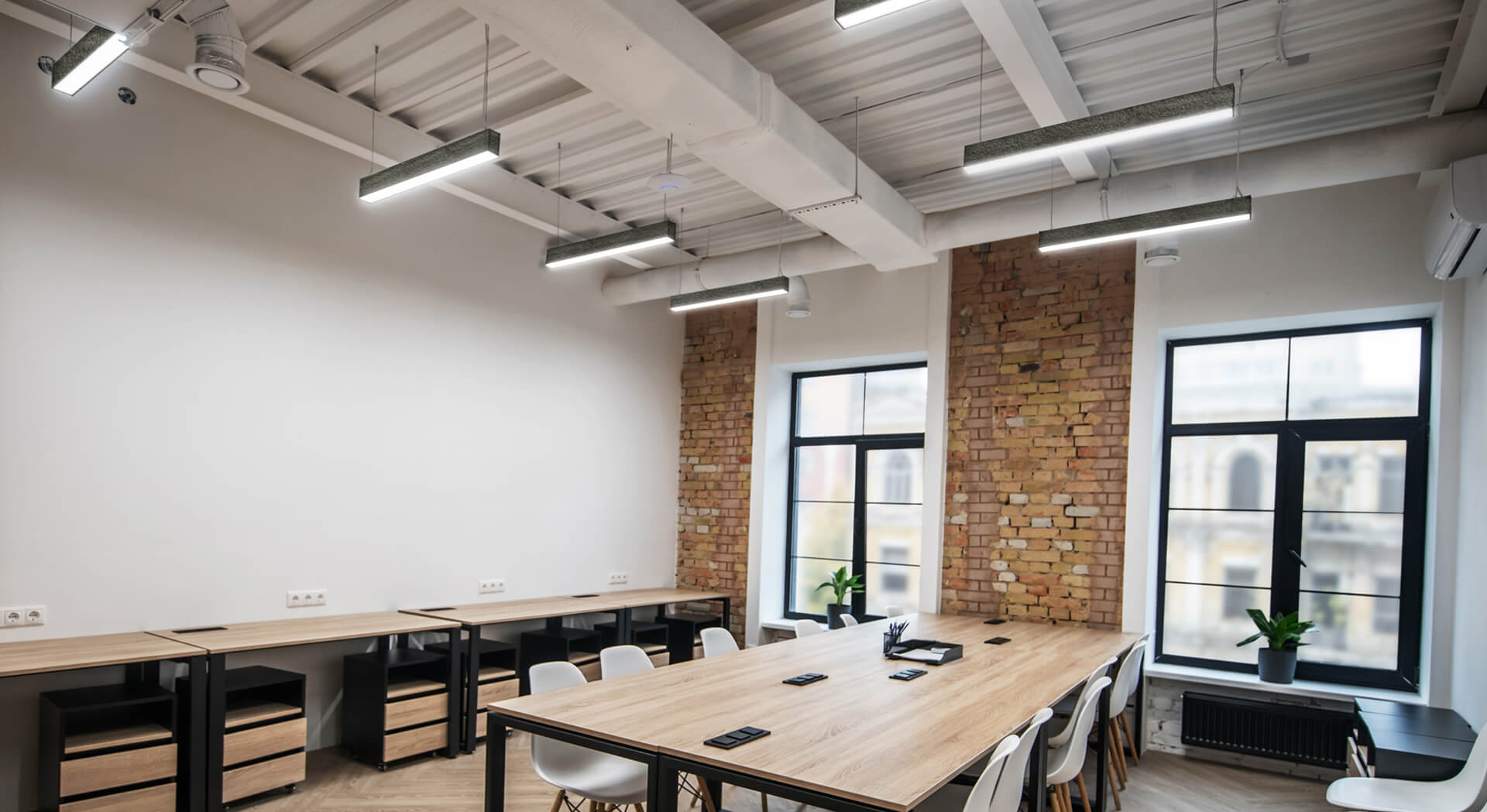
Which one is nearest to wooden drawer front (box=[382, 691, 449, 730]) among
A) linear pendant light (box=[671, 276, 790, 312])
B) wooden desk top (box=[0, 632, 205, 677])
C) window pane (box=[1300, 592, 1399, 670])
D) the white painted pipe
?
wooden desk top (box=[0, 632, 205, 677])

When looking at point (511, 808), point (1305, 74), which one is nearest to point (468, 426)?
point (511, 808)

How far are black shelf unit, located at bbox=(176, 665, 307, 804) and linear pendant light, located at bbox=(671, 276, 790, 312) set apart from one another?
3.52m

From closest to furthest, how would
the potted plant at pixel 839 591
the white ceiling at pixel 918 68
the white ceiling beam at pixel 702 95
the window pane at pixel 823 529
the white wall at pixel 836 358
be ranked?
Result: the white ceiling beam at pixel 702 95 < the white ceiling at pixel 918 68 < the white wall at pixel 836 358 < the potted plant at pixel 839 591 < the window pane at pixel 823 529

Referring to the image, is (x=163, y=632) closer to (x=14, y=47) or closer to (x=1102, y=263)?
(x=14, y=47)

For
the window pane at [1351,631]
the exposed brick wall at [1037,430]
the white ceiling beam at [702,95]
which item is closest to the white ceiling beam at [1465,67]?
the exposed brick wall at [1037,430]

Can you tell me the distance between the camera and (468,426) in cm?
632

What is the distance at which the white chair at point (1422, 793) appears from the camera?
3.44 m

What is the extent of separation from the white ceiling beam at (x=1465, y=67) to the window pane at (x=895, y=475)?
401cm

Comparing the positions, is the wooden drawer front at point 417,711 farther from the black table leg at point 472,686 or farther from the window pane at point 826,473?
the window pane at point 826,473

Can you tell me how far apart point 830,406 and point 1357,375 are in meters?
3.87

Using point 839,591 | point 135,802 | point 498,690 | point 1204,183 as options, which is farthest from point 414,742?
point 1204,183

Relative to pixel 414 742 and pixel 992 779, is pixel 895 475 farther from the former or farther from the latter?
pixel 992 779

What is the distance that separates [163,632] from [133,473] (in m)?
0.83

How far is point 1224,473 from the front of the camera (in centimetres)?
606
